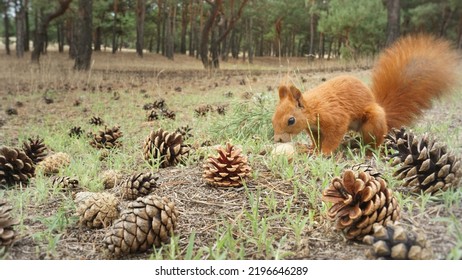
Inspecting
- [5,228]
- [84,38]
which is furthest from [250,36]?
[84,38]

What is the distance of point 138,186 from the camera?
846mm

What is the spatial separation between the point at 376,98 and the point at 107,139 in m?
0.91

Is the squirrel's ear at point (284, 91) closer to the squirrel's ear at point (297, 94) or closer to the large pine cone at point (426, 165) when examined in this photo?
the squirrel's ear at point (297, 94)

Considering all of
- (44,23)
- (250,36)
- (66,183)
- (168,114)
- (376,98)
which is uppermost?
(44,23)

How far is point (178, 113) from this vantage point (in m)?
1.86

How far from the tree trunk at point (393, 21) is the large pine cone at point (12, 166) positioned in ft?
4.91

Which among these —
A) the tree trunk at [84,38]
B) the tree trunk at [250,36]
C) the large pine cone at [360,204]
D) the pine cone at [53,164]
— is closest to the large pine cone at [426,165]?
the large pine cone at [360,204]

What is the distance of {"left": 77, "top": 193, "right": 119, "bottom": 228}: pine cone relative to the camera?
72cm

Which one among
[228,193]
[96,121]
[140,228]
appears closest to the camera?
[140,228]

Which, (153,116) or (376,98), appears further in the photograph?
(153,116)

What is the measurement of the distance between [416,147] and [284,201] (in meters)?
0.27

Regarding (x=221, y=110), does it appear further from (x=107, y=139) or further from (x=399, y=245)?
(x=399, y=245)

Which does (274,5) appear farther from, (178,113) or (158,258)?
(158,258)
